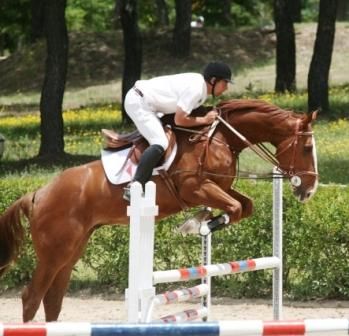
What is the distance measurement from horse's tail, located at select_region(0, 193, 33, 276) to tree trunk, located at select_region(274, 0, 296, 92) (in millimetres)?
20528

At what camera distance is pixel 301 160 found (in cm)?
976

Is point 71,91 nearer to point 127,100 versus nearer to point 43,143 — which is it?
point 43,143

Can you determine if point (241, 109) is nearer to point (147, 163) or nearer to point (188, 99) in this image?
point (188, 99)

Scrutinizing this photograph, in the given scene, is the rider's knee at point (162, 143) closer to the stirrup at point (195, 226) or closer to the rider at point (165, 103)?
the rider at point (165, 103)

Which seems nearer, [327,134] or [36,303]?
[36,303]

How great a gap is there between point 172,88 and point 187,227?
1316 millimetres

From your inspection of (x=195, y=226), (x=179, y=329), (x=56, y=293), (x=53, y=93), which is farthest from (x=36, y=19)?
(x=179, y=329)

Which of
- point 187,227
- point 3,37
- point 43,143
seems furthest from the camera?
point 3,37

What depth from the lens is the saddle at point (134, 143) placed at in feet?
32.2

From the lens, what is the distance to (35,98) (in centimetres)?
3678

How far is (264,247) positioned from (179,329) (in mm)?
8006

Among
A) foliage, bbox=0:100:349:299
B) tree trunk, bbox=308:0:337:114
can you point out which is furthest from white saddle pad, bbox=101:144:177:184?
tree trunk, bbox=308:0:337:114

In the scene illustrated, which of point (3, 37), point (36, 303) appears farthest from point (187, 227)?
point (3, 37)

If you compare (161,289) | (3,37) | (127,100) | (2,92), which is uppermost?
(127,100)
